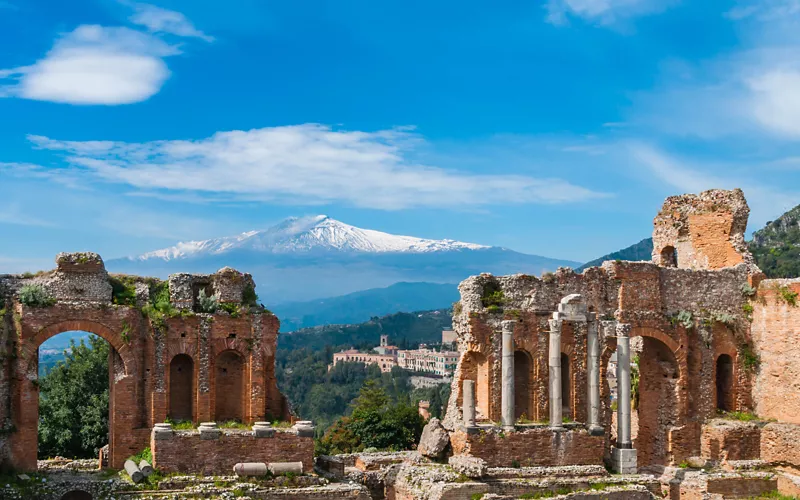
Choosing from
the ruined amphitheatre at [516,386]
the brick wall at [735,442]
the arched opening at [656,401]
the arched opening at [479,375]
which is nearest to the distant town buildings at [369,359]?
the arched opening at [656,401]

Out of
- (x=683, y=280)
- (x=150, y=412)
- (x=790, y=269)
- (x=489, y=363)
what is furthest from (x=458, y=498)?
(x=790, y=269)

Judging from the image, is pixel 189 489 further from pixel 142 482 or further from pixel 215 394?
pixel 215 394

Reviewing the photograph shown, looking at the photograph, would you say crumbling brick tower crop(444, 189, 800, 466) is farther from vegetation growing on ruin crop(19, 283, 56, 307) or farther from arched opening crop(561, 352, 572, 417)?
vegetation growing on ruin crop(19, 283, 56, 307)

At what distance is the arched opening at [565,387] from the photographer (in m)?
34.0

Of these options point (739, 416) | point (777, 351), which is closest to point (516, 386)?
point (739, 416)

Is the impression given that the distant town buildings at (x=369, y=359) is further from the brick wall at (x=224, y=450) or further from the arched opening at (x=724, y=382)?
the brick wall at (x=224, y=450)

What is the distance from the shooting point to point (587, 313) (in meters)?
33.5

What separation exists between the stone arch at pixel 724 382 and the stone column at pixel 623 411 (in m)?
5.11

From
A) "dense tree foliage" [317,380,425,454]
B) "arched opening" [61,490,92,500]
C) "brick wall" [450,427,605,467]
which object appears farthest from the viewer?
"dense tree foliage" [317,380,425,454]

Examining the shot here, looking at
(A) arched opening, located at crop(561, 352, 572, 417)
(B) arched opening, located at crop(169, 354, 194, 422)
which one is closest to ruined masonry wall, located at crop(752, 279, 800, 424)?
(A) arched opening, located at crop(561, 352, 572, 417)

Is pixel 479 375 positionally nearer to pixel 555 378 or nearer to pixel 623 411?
pixel 555 378

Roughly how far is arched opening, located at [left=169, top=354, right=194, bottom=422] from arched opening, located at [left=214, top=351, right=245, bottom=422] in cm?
85

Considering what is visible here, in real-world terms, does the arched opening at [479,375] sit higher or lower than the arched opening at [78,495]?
higher

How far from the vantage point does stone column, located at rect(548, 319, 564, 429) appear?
32.2 m
